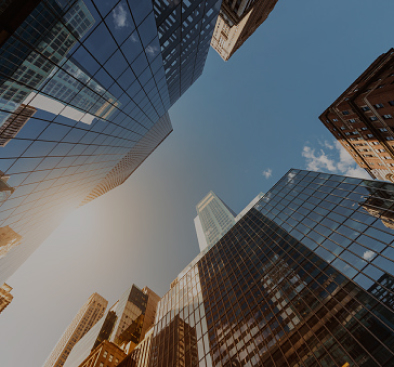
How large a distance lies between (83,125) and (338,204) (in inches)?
1283

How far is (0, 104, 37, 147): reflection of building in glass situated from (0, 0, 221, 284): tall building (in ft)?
0.18

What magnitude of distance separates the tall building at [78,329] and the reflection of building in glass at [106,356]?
8628cm

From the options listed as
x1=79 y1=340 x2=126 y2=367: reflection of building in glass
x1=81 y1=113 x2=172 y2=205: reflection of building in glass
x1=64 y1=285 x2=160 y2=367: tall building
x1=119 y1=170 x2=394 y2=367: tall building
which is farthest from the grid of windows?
x1=81 y1=113 x2=172 y2=205: reflection of building in glass

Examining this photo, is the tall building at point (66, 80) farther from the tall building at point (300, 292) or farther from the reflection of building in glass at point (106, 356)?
the reflection of building in glass at point (106, 356)

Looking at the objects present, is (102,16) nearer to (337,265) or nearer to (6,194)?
(6,194)

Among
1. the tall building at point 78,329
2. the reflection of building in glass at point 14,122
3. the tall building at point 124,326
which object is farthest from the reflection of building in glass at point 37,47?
the tall building at point 78,329

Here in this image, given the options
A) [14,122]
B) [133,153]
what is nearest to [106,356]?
[133,153]

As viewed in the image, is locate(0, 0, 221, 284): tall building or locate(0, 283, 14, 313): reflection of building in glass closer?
locate(0, 0, 221, 284): tall building

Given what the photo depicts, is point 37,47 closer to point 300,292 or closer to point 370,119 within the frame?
point 300,292

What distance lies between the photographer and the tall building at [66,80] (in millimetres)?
9000

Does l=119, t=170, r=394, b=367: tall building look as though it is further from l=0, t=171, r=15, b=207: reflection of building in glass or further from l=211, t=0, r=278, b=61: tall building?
l=211, t=0, r=278, b=61: tall building

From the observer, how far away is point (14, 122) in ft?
34.5

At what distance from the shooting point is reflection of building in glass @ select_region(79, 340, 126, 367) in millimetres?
52844

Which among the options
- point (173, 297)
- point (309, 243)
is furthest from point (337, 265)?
point (173, 297)
